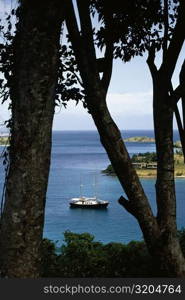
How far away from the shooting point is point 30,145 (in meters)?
2.58

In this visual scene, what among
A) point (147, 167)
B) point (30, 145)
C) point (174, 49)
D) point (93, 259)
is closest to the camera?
point (30, 145)

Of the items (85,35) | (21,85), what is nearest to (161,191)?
(85,35)

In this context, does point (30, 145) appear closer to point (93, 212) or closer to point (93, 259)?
point (93, 259)

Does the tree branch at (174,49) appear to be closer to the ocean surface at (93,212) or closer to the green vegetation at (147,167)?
the ocean surface at (93,212)

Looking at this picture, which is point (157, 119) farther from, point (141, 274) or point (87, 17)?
point (141, 274)

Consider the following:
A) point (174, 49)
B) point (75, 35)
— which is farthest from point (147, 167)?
point (75, 35)

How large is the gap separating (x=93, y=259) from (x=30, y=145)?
4476 millimetres

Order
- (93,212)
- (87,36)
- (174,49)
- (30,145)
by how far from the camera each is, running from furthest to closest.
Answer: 1. (93,212)
2. (174,49)
3. (87,36)
4. (30,145)

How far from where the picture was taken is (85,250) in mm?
→ 6898

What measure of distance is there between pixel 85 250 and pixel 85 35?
13.7 feet

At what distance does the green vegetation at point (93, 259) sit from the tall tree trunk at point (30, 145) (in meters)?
3.76

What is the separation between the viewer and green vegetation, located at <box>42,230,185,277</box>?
20.8 feet

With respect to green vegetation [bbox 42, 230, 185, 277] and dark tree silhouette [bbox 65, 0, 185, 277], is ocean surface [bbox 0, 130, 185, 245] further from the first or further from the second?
dark tree silhouette [bbox 65, 0, 185, 277]

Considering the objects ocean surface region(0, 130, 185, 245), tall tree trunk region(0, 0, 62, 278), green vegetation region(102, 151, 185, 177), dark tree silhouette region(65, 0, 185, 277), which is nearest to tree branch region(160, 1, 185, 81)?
dark tree silhouette region(65, 0, 185, 277)
